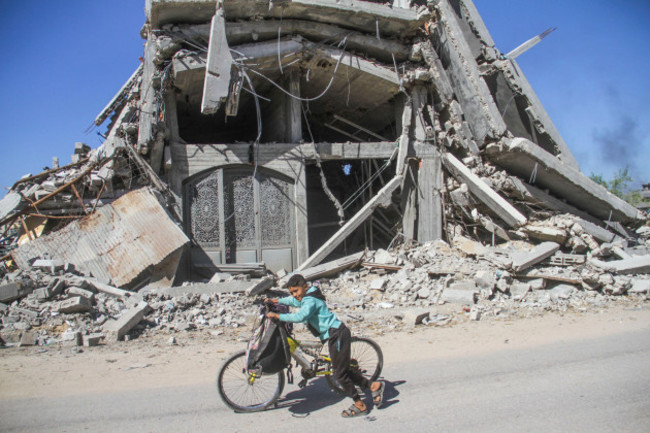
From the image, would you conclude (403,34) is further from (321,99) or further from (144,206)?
(144,206)

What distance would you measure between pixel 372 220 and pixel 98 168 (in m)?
7.20

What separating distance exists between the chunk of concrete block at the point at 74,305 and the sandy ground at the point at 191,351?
2.94ft

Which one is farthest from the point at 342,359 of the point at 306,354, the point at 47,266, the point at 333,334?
the point at 47,266

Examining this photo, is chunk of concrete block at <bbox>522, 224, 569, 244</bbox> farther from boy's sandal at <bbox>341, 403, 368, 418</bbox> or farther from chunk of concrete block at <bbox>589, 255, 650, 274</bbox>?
boy's sandal at <bbox>341, 403, 368, 418</bbox>

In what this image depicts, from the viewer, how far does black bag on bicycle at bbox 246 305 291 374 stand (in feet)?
13.4

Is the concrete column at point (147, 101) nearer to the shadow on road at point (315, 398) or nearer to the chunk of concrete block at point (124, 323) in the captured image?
the chunk of concrete block at point (124, 323)

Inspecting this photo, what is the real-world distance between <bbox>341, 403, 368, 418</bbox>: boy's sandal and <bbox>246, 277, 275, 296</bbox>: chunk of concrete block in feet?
15.7

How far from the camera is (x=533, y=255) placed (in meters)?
9.55

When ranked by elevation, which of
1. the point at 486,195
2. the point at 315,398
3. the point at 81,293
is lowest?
the point at 315,398

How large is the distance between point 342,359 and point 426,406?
34.4 inches

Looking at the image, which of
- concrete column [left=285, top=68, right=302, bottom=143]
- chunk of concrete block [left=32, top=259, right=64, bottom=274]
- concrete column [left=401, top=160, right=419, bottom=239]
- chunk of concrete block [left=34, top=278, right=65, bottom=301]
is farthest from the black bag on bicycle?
→ concrete column [left=401, top=160, right=419, bottom=239]

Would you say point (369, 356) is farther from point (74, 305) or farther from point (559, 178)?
point (559, 178)

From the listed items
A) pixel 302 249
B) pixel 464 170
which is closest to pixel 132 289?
pixel 302 249

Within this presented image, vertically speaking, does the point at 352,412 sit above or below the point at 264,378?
below
